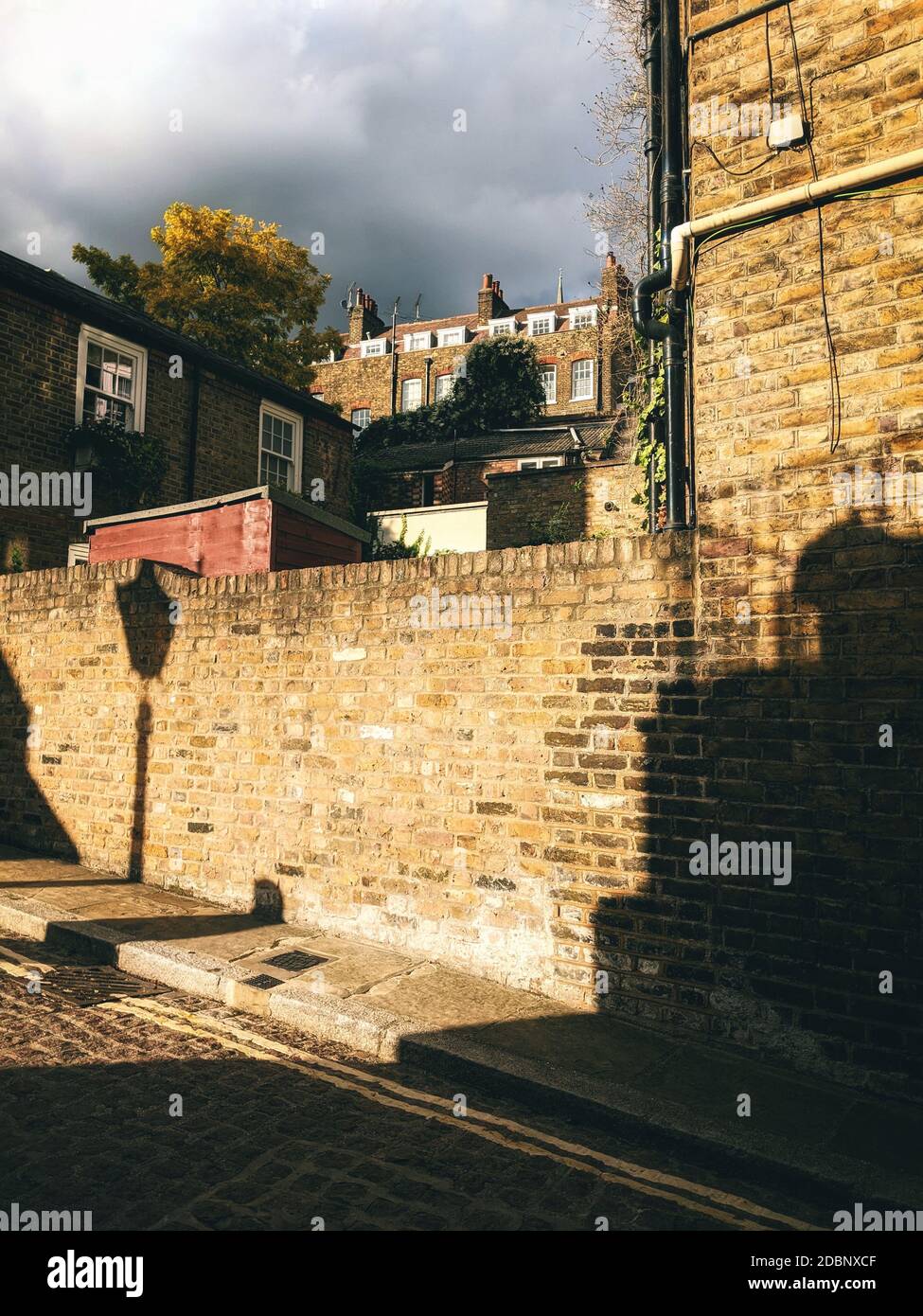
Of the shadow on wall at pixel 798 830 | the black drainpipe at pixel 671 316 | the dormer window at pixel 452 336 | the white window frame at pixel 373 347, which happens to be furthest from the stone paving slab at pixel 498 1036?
the white window frame at pixel 373 347

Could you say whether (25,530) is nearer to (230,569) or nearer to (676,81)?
(230,569)

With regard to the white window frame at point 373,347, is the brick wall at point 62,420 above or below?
below

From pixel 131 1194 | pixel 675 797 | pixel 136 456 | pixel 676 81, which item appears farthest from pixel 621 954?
pixel 136 456

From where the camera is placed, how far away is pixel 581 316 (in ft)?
147

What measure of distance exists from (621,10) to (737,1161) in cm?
1047

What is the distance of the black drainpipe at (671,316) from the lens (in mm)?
6059

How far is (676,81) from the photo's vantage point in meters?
6.93

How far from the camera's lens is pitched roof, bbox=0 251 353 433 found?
12.9 m

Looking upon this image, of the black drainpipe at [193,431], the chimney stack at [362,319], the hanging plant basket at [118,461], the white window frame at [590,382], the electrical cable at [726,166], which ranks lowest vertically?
the electrical cable at [726,166]

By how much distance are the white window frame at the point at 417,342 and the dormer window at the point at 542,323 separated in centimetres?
574

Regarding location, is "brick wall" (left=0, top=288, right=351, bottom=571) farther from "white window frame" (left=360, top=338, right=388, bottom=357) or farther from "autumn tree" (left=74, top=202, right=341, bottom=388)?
"white window frame" (left=360, top=338, right=388, bottom=357)
